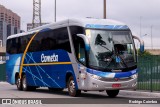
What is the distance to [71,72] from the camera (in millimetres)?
20391

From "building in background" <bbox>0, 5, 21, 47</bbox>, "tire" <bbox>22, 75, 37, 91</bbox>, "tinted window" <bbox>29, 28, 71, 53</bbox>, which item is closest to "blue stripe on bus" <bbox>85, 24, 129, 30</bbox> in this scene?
"tinted window" <bbox>29, 28, 71, 53</bbox>

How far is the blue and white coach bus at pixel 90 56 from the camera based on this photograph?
61.3ft

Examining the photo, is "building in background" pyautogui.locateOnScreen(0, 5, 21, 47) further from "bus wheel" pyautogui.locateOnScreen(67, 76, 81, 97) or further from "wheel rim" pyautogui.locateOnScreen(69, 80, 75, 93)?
"wheel rim" pyautogui.locateOnScreen(69, 80, 75, 93)

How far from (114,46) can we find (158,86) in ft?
16.5

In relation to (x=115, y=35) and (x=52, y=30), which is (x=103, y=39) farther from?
(x=52, y=30)

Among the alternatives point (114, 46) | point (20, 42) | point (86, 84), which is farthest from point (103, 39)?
point (20, 42)

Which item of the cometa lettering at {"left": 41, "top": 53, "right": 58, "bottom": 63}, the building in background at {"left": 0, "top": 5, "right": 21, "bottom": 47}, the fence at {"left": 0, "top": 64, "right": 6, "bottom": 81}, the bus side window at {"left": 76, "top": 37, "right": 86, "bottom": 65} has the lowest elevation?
the fence at {"left": 0, "top": 64, "right": 6, "bottom": 81}

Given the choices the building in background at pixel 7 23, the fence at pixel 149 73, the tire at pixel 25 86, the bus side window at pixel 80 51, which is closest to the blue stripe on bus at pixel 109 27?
the bus side window at pixel 80 51

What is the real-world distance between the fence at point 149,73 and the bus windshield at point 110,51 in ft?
11.5

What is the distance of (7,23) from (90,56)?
110912 millimetres

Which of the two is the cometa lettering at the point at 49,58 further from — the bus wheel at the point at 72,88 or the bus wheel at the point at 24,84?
the bus wheel at the point at 24,84

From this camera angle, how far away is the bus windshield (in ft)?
61.6

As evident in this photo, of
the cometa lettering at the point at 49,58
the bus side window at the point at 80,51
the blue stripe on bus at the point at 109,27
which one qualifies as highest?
the blue stripe on bus at the point at 109,27

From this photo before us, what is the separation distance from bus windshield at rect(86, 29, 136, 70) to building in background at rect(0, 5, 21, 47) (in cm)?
9962
